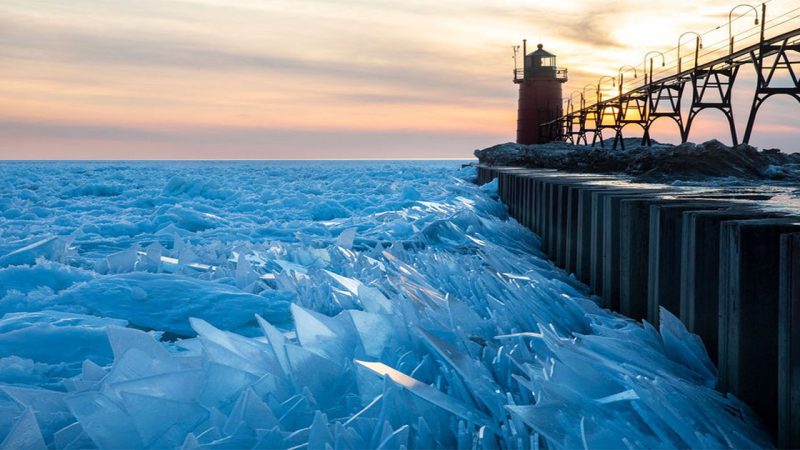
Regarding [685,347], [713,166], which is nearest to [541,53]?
[713,166]

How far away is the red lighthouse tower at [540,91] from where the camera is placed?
38.9m

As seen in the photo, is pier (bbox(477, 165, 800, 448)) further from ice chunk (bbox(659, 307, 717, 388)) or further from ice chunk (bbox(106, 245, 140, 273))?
ice chunk (bbox(106, 245, 140, 273))

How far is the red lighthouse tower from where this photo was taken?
38938 millimetres

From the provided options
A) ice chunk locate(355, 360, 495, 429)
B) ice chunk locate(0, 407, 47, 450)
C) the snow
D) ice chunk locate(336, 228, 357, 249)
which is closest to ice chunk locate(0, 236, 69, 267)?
ice chunk locate(336, 228, 357, 249)

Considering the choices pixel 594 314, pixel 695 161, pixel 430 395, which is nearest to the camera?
pixel 430 395

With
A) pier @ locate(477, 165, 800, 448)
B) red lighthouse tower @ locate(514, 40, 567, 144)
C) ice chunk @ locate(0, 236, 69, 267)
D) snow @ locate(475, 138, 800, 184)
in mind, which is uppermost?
red lighthouse tower @ locate(514, 40, 567, 144)

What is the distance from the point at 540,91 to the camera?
38.9 m

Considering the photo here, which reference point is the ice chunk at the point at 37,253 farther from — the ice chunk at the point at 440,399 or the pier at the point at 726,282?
the ice chunk at the point at 440,399

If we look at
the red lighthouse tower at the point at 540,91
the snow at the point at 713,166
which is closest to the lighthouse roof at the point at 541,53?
the red lighthouse tower at the point at 540,91

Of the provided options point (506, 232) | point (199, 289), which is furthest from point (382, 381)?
point (506, 232)

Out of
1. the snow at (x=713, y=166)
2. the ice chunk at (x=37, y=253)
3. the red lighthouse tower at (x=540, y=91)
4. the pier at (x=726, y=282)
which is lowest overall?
the ice chunk at (x=37, y=253)

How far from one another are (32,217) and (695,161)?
1138cm

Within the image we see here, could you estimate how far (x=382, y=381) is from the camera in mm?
2277

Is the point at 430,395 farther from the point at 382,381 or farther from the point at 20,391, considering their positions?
the point at 20,391
